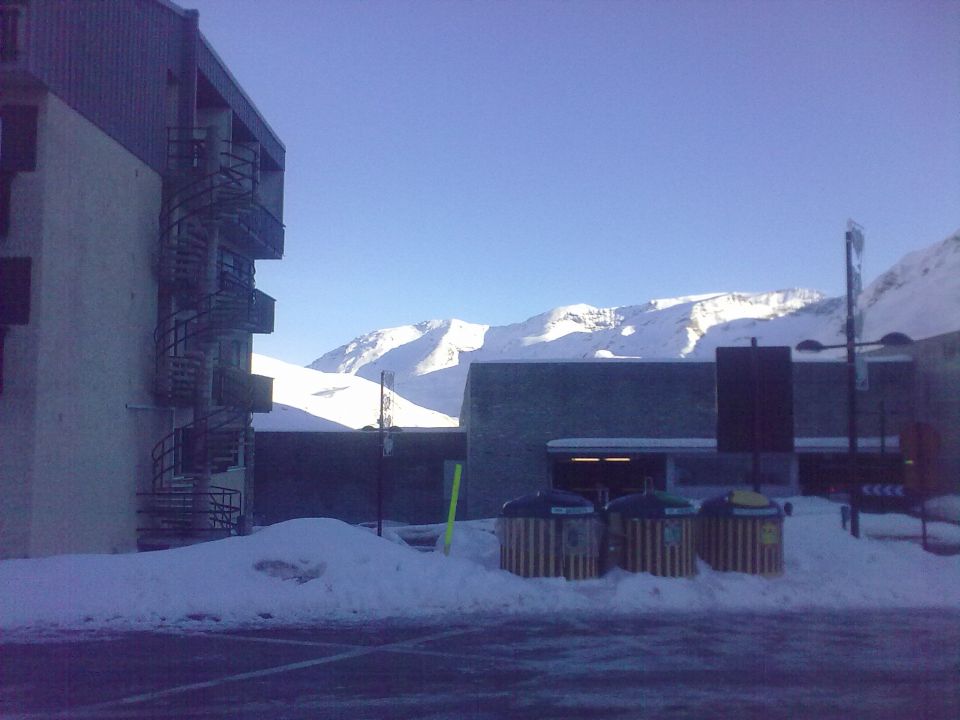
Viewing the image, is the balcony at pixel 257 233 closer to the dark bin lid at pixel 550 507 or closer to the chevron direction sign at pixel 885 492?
the dark bin lid at pixel 550 507

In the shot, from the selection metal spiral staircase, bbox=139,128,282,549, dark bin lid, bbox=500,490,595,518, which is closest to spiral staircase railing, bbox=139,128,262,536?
metal spiral staircase, bbox=139,128,282,549

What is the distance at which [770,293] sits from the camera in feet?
326

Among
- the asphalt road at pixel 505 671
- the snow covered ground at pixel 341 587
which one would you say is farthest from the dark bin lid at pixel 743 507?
the asphalt road at pixel 505 671

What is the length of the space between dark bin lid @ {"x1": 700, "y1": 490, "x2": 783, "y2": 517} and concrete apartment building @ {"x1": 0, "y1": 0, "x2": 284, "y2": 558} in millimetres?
11942

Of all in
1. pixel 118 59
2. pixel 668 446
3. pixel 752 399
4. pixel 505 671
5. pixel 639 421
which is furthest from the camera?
pixel 639 421

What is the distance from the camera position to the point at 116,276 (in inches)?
763

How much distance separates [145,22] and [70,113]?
14.8 feet

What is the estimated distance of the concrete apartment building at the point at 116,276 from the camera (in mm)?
16156

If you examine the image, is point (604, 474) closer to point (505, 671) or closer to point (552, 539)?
point (552, 539)

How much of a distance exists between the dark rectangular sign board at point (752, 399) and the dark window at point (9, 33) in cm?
1627

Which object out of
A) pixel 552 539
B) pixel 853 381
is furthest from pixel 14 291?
pixel 853 381

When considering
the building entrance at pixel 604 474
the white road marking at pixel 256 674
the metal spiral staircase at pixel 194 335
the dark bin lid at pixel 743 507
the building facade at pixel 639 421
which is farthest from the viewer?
the building entrance at pixel 604 474

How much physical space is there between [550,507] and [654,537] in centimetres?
168

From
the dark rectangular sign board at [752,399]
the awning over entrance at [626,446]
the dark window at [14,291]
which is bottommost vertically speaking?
the awning over entrance at [626,446]
